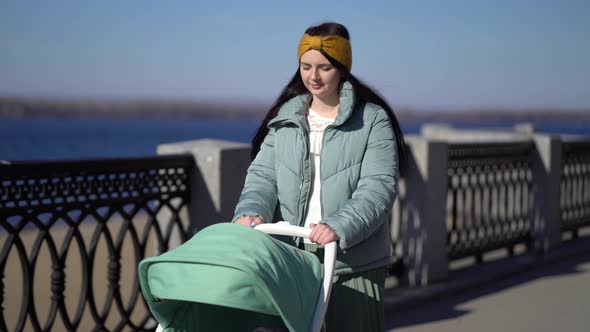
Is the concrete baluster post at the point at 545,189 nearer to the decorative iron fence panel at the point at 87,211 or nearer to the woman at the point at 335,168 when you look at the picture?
the decorative iron fence panel at the point at 87,211

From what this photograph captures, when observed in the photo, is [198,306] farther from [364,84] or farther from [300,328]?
[364,84]

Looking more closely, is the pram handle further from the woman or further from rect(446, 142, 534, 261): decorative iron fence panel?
rect(446, 142, 534, 261): decorative iron fence panel

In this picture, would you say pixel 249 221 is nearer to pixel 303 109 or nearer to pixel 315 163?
pixel 315 163

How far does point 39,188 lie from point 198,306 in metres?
2.23

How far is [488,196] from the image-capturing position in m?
8.89

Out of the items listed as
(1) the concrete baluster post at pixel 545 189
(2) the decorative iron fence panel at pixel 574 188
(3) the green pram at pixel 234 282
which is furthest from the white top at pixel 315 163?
(2) the decorative iron fence panel at pixel 574 188

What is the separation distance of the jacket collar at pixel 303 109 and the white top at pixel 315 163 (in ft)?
0.19

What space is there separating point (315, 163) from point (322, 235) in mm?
481

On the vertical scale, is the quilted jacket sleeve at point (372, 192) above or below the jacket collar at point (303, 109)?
below

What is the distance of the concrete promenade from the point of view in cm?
652

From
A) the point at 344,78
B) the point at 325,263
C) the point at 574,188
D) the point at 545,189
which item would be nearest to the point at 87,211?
the point at 344,78

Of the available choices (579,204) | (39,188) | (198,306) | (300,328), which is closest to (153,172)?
(39,188)

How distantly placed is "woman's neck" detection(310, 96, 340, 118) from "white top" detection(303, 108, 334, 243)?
2 cm

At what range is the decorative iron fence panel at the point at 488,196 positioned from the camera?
8.13m
